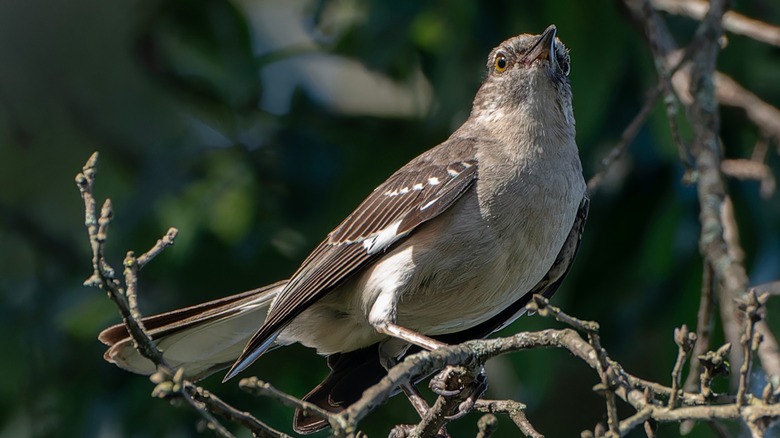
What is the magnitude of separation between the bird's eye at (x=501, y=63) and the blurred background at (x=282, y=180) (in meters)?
0.72

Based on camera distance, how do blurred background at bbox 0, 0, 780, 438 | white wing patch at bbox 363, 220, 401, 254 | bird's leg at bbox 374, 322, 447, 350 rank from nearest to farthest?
bird's leg at bbox 374, 322, 447, 350 → white wing patch at bbox 363, 220, 401, 254 → blurred background at bbox 0, 0, 780, 438

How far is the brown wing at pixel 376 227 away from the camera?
3547 mm

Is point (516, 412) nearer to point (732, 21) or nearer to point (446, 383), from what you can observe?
point (446, 383)

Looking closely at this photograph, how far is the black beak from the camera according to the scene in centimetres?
385

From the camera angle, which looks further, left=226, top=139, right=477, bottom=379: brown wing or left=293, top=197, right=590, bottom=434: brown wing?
left=293, top=197, right=590, bottom=434: brown wing

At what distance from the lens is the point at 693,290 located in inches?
182

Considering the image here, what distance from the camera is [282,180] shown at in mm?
5566

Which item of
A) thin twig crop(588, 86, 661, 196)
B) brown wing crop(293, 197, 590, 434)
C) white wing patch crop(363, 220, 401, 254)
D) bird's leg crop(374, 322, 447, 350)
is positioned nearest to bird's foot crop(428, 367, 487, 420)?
bird's leg crop(374, 322, 447, 350)

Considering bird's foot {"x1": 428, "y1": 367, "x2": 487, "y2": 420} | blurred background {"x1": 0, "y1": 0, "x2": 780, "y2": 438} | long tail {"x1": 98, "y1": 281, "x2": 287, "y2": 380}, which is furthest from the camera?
blurred background {"x1": 0, "y1": 0, "x2": 780, "y2": 438}

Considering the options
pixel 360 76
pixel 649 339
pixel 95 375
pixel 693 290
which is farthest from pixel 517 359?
pixel 360 76

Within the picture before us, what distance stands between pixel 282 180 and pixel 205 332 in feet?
6.15

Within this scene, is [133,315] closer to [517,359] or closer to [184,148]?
[517,359]

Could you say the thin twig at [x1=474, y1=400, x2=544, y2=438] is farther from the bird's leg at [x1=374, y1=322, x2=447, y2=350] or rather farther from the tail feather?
the tail feather

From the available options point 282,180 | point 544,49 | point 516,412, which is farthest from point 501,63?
point 282,180
